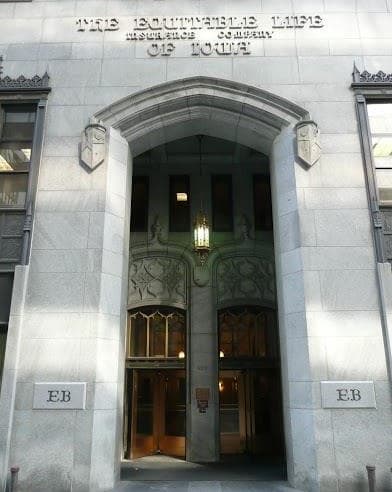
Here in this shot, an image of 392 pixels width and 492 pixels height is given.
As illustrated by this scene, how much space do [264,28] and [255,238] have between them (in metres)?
5.86

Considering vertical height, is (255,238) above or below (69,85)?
below

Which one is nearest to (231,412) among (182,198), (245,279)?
(245,279)

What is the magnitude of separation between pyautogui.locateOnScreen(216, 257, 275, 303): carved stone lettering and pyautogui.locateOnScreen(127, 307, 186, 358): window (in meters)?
1.54

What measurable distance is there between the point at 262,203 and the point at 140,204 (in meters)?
3.98

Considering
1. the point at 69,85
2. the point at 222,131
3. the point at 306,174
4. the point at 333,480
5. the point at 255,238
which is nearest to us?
the point at 333,480

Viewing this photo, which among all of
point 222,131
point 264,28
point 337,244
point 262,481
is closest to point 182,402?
point 262,481

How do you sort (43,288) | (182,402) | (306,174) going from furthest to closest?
(182,402) → (306,174) → (43,288)

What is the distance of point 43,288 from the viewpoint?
871 cm

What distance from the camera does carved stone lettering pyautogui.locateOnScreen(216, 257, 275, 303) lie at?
12891mm

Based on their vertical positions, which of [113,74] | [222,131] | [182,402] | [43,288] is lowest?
[182,402]

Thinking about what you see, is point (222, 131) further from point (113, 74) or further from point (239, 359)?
point (239, 359)

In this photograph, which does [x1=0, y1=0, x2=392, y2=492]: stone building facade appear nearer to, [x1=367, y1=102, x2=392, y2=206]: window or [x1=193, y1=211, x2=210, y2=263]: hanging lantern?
[x1=367, y1=102, x2=392, y2=206]: window

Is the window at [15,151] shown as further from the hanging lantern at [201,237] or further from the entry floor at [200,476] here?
the entry floor at [200,476]

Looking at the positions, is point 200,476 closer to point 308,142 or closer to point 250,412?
point 250,412
